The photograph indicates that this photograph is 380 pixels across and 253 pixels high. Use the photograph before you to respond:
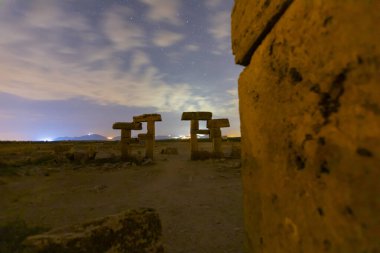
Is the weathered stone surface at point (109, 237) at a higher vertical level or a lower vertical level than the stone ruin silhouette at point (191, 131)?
lower

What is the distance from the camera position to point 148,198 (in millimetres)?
7598

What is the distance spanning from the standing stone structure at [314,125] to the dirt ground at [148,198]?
→ 2677mm

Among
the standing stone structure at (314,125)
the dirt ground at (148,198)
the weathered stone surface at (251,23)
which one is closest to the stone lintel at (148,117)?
the dirt ground at (148,198)

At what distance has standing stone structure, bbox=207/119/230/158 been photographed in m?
15.2

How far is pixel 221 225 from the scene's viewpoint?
17.3 ft

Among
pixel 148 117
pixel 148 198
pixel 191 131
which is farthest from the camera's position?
pixel 191 131

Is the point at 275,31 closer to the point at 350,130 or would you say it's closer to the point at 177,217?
the point at 350,130

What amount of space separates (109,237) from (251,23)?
264 cm

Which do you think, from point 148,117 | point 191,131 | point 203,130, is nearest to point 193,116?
point 191,131

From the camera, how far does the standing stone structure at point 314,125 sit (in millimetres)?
1153

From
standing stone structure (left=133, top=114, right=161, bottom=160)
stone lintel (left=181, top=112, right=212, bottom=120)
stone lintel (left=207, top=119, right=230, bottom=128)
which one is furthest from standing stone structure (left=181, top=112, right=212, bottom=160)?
standing stone structure (left=133, top=114, right=161, bottom=160)

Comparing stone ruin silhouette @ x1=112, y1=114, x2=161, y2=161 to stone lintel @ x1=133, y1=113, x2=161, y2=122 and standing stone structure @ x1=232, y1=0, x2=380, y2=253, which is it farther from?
standing stone structure @ x1=232, y1=0, x2=380, y2=253

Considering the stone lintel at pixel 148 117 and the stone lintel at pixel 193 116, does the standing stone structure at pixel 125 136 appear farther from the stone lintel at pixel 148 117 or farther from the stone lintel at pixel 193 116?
the stone lintel at pixel 193 116

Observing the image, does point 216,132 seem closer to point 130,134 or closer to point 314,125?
point 130,134
